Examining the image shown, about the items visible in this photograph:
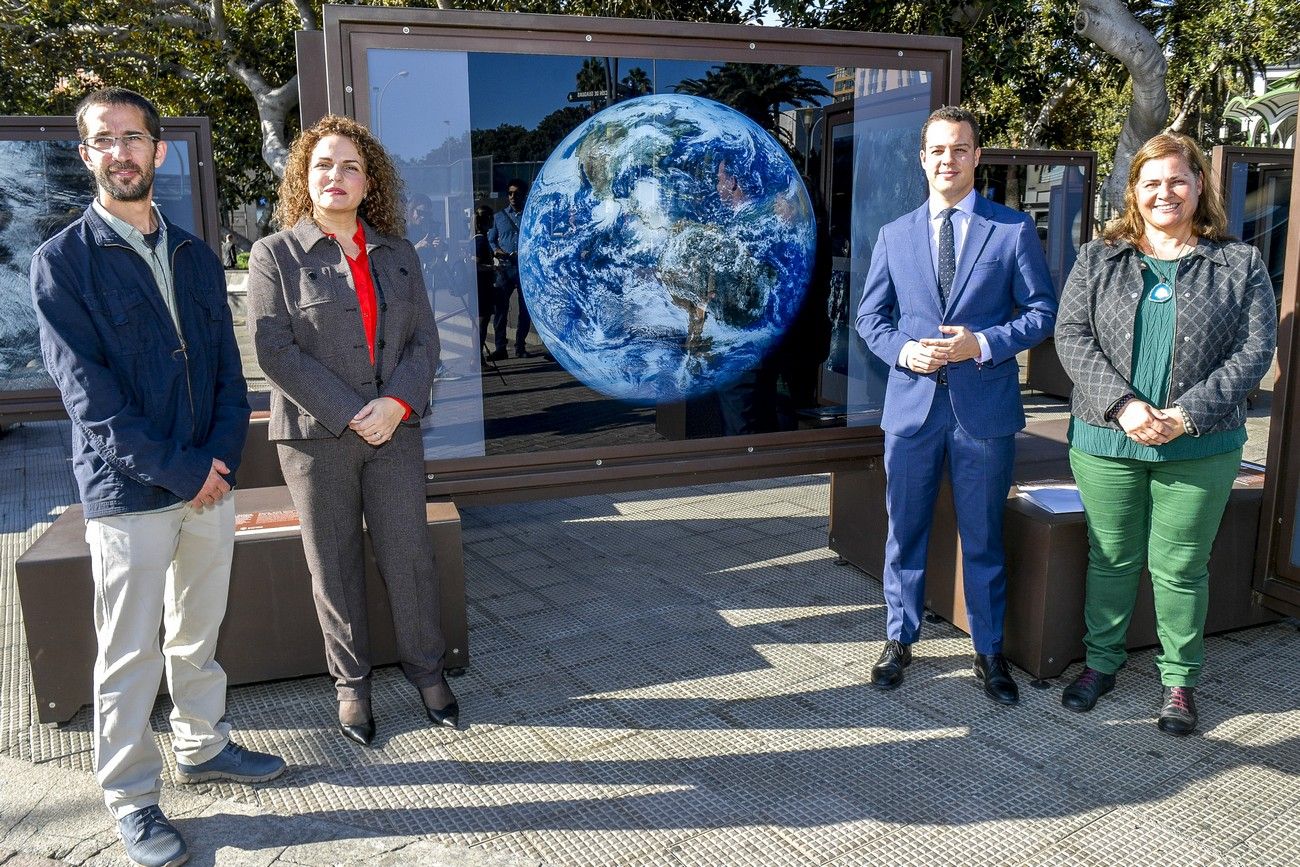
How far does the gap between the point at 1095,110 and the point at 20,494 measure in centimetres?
2312

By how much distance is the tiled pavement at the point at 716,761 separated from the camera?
2.93 m

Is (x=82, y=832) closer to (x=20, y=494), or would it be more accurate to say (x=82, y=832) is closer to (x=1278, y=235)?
(x=20, y=494)

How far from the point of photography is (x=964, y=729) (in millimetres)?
3596

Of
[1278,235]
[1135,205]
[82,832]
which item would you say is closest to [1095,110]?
[1278,235]

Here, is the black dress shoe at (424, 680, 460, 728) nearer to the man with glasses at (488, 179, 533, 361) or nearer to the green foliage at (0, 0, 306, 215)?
the man with glasses at (488, 179, 533, 361)

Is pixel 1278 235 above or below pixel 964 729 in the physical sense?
above

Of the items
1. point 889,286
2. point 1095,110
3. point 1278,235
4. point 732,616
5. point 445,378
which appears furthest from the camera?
point 1095,110

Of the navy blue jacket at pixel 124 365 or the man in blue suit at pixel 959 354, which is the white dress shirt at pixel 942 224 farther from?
the navy blue jacket at pixel 124 365

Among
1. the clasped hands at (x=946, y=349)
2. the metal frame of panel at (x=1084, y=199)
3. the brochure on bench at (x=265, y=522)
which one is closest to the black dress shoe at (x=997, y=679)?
the clasped hands at (x=946, y=349)

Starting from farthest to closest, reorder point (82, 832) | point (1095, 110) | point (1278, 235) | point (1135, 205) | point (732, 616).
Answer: point (1095, 110) < point (1278, 235) < point (732, 616) < point (1135, 205) < point (82, 832)

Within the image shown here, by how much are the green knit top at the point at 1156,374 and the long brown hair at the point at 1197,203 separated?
135mm

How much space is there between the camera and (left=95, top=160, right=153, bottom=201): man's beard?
9.24 feet

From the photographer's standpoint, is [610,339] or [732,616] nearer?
[610,339]

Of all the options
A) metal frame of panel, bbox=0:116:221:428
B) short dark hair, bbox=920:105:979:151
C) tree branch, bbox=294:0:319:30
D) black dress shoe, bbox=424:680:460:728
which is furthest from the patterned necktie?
tree branch, bbox=294:0:319:30
